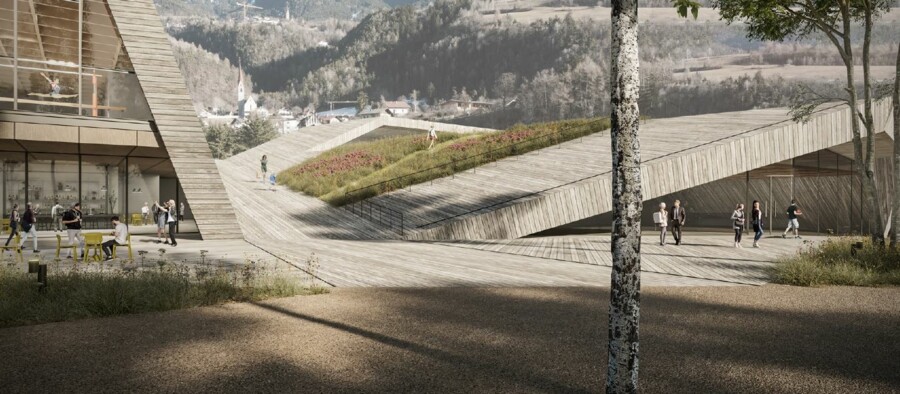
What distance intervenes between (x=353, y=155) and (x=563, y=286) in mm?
28874

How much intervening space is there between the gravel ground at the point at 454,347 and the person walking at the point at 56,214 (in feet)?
48.9

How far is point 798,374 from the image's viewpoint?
6.66m

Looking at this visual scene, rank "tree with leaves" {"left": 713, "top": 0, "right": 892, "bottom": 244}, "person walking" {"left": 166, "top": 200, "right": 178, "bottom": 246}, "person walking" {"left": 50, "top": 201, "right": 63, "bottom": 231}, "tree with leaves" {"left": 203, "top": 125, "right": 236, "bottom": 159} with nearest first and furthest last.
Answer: "tree with leaves" {"left": 713, "top": 0, "right": 892, "bottom": 244}, "person walking" {"left": 166, "top": 200, "right": 178, "bottom": 246}, "person walking" {"left": 50, "top": 201, "right": 63, "bottom": 231}, "tree with leaves" {"left": 203, "top": 125, "right": 236, "bottom": 159}

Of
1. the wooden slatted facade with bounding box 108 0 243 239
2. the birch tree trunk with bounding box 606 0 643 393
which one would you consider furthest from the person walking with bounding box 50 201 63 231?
the birch tree trunk with bounding box 606 0 643 393

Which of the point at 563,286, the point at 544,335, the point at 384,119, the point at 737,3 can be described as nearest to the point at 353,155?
the point at 384,119

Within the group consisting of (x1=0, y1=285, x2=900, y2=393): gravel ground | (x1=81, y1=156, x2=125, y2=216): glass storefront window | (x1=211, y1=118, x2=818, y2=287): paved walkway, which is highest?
(x1=81, y1=156, x2=125, y2=216): glass storefront window

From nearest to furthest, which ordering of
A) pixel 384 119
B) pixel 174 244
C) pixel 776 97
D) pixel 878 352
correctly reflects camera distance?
pixel 878 352 < pixel 174 244 < pixel 384 119 < pixel 776 97

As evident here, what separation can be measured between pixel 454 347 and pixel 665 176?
56.4 ft

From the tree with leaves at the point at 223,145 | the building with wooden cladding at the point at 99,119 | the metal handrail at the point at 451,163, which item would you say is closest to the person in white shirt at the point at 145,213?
the building with wooden cladding at the point at 99,119

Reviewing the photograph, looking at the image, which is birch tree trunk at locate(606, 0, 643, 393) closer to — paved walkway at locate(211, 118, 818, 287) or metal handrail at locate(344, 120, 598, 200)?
paved walkway at locate(211, 118, 818, 287)

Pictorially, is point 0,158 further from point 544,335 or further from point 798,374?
point 798,374

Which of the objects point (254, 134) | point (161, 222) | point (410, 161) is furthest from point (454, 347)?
point (254, 134)

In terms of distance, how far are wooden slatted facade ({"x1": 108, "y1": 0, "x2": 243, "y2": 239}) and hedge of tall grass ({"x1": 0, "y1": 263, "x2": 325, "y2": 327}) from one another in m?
9.47

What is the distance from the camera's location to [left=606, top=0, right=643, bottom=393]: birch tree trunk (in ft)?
15.7
